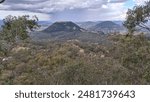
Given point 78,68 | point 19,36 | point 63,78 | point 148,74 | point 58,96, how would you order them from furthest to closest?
point 19,36 → point 148,74 → point 78,68 → point 63,78 → point 58,96

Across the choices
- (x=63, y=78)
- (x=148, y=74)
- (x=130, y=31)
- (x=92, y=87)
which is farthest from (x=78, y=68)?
(x=92, y=87)

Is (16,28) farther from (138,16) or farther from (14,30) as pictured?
(138,16)

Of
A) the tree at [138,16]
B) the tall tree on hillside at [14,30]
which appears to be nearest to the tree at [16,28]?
the tall tree on hillside at [14,30]

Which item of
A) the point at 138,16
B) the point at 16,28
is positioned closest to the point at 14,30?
the point at 16,28

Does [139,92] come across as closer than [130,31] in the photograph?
Yes

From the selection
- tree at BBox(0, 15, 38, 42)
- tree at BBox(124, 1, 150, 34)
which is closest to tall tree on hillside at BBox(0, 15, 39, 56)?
tree at BBox(0, 15, 38, 42)

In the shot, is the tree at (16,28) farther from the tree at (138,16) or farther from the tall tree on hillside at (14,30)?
the tree at (138,16)

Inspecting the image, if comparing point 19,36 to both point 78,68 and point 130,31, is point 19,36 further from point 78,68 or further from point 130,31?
point 130,31

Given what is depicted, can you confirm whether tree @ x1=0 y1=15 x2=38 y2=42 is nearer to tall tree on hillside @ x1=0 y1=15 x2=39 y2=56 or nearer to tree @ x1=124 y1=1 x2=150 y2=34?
tall tree on hillside @ x1=0 y1=15 x2=39 y2=56
